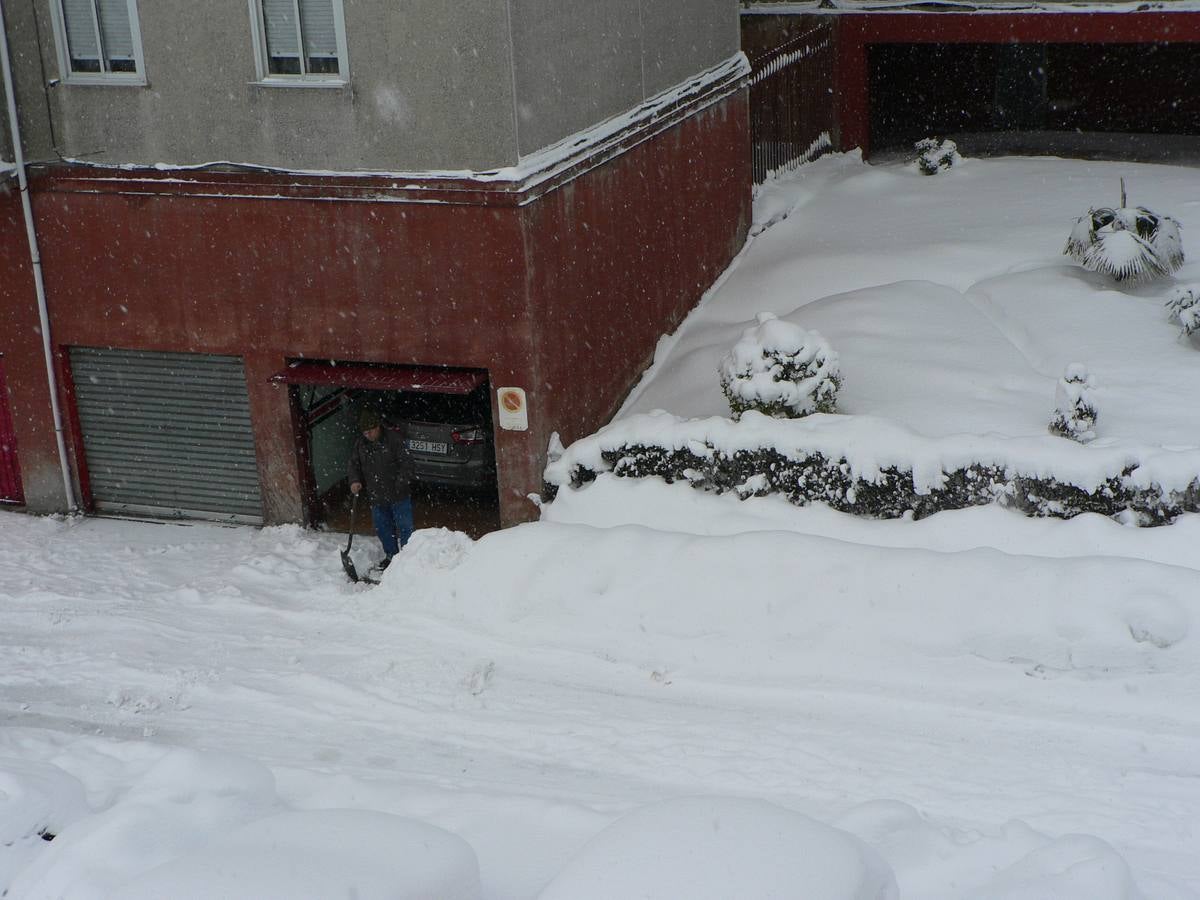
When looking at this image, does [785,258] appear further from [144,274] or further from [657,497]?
[144,274]

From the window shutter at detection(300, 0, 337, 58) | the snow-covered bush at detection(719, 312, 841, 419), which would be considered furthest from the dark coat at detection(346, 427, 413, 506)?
the window shutter at detection(300, 0, 337, 58)

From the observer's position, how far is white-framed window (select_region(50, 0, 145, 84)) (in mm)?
12266

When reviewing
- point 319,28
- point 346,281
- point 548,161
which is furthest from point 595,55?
point 346,281

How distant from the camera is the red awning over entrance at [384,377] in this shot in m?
12.0

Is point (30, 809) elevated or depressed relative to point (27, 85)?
depressed

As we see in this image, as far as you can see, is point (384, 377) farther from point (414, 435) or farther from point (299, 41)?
point (299, 41)

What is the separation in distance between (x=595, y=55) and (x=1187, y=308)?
6.33 m

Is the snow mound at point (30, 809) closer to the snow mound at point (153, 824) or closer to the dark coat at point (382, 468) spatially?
the snow mound at point (153, 824)

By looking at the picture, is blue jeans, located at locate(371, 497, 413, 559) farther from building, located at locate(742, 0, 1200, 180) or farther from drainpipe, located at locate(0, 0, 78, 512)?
building, located at locate(742, 0, 1200, 180)

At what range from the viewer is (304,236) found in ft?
40.1

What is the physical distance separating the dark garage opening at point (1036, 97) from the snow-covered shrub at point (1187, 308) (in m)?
8.33

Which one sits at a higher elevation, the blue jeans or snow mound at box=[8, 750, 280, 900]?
snow mound at box=[8, 750, 280, 900]

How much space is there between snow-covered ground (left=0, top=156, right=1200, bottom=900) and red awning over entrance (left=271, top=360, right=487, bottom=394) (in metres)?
1.38

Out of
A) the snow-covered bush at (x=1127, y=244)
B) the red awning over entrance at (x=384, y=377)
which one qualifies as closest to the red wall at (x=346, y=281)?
the red awning over entrance at (x=384, y=377)
